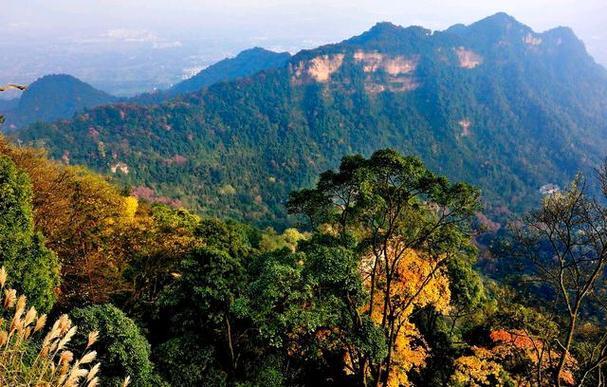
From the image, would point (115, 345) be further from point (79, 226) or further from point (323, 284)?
point (79, 226)

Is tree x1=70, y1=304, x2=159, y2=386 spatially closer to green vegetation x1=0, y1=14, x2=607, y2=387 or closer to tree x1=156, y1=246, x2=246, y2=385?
green vegetation x1=0, y1=14, x2=607, y2=387

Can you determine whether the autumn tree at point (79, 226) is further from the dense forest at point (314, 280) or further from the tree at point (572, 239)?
the tree at point (572, 239)

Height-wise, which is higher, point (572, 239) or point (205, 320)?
point (572, 239)

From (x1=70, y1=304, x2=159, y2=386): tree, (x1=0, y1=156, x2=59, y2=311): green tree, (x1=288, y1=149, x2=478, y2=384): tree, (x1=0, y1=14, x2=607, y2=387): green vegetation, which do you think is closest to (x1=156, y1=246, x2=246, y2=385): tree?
(x1=0, y1=14, x2=607, y2=387): green vegetation

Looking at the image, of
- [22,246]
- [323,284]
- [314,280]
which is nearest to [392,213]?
[323,284]

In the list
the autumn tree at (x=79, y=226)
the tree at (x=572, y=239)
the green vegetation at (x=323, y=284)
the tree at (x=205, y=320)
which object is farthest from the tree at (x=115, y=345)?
the tree at (x=572, y=239)

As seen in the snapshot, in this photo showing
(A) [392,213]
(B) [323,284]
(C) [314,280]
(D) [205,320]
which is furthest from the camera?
(D) [205,320]
